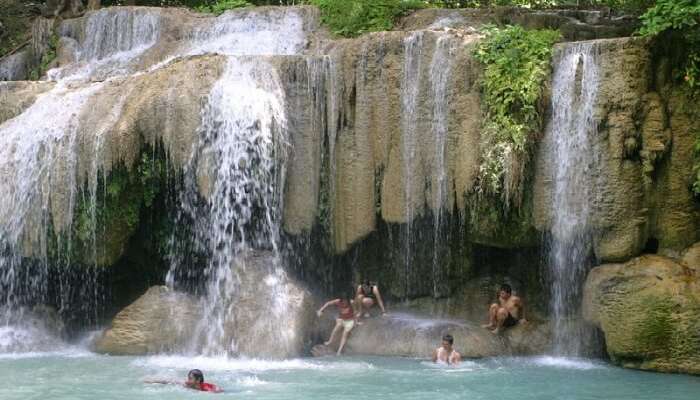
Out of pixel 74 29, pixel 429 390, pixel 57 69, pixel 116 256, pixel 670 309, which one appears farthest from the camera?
pixel 74 29

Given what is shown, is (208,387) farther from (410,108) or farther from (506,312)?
(410,108)

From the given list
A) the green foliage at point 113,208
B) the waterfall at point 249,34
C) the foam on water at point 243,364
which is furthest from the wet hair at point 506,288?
the waterfall at point 249,34

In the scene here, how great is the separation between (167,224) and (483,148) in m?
5.62

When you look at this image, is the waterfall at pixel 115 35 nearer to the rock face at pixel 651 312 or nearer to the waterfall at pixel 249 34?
the waterfall at pixel 249 34

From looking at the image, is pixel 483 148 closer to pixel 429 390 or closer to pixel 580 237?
pixel 580 237

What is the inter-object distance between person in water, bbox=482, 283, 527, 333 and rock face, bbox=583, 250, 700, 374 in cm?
164

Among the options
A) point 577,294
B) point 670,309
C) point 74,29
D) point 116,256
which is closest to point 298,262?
point 116,256

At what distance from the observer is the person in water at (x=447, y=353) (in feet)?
44.2

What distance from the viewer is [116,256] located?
15766 mm

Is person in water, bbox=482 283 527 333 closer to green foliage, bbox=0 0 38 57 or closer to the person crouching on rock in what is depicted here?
the person crouching on rock

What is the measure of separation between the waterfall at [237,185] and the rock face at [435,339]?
156cm

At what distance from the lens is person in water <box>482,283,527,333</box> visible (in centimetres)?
1480

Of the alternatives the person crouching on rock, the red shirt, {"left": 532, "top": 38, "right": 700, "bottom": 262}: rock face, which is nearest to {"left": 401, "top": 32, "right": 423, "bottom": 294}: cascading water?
the person crouching on rock

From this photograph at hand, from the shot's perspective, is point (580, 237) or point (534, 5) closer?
point (580, 237)
